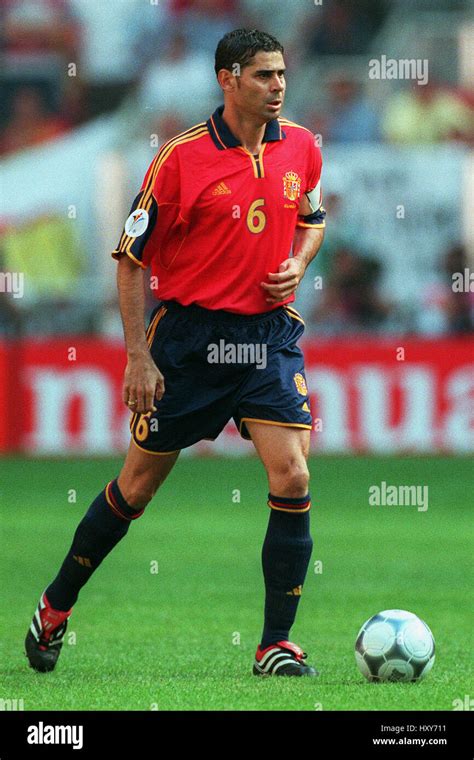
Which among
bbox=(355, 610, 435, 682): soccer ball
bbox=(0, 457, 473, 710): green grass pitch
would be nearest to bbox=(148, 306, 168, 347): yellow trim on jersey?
bbox=(0, 457, 473, 710): green grass pitch

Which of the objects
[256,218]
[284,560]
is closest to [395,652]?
[284,560]

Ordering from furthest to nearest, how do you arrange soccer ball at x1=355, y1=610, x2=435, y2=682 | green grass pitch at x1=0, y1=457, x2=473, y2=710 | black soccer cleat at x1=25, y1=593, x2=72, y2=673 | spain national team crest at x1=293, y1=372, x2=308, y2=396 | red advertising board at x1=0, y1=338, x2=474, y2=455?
red advertising board at x1=0, y1=338, x2=474, y2=455 → black soccer cleat at x1=25, y1=593, x2=72, y2=673 → spain national team crest at x1=293, y1=372, x2=308, y2=396 → soccer ball at x1=355, y1=610, x2=435, y2=682 → green grass pitch at x1=0, y1=457, x2=473, y2=710

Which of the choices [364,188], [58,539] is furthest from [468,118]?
[58,539]

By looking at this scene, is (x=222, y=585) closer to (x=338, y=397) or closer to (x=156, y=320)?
(x=156, y=320)

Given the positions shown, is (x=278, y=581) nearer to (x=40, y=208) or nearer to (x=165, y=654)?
(x=165, y=654)

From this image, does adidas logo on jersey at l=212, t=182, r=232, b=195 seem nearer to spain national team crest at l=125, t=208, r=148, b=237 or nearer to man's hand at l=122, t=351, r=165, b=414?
spain national team crest at l=125, t=208, r=148, b=237

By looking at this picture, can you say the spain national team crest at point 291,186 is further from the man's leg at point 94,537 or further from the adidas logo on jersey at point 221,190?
the man's leg at point 94,537

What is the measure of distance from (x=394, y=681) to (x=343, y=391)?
8950 mm

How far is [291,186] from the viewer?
234 inches

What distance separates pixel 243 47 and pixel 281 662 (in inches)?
89.9

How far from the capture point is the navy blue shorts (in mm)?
5859

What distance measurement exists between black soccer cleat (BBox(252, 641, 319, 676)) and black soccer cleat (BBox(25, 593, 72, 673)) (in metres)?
0.82

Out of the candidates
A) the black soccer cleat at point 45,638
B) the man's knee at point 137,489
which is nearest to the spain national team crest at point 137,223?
the man's knee at point 137,489

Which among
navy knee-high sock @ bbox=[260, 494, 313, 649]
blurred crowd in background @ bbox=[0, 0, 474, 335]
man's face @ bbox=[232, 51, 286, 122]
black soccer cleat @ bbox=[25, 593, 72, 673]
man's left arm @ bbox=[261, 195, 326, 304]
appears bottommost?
black soccer cleat @ bbox=[25, 593, 72, 673]
